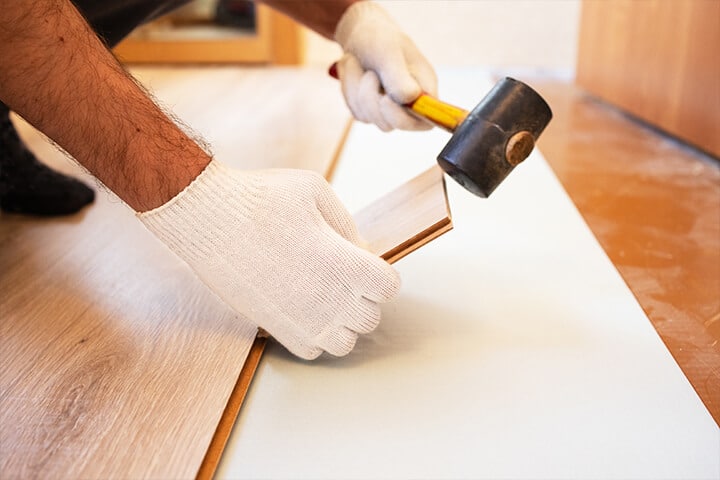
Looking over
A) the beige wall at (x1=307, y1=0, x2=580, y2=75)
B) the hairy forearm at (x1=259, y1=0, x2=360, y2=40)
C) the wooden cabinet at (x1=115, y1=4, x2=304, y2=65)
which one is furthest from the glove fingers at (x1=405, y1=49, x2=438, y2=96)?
the wooden cabinet at (x1=115, y1=4, x2=304, y2=65)

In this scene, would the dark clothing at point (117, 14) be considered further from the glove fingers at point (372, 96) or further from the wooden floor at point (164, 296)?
the glove fingers at point (372, 96)

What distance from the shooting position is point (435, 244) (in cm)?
128

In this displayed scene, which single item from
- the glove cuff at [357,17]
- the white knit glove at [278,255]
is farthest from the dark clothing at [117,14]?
the white knit glove at [278,255]

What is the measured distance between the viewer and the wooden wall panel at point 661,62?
1.67 meters

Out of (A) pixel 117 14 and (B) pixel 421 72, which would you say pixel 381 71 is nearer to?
(B) pixel 421 72

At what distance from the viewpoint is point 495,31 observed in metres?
3.36

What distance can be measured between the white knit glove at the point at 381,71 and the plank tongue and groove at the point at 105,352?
0.35 metres

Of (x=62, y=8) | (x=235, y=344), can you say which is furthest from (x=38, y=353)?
(x=62, y=8)

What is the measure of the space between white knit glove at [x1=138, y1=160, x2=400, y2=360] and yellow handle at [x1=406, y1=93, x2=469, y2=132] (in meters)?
0.29

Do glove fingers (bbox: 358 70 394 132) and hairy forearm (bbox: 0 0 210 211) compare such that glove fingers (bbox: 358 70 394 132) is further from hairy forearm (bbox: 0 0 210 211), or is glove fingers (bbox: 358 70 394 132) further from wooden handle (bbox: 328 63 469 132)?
hairy forearm (bbox: 0 0 210 211)

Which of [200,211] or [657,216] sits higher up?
[200,211]

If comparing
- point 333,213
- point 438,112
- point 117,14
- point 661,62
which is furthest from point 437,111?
point 661,62

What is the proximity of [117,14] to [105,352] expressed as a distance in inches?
31.7

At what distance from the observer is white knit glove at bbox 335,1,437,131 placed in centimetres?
116
